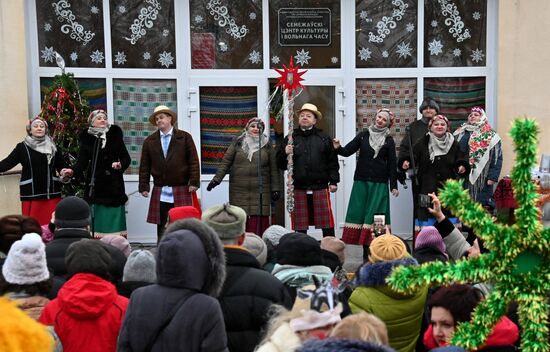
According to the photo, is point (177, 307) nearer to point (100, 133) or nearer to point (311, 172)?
point (311, 172)

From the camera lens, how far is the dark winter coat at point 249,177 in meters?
8.89

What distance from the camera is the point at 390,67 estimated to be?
33.6 ft

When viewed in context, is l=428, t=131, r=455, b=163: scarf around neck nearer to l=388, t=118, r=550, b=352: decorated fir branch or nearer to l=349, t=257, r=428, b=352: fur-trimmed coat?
l=349, t=257, r=428, b=352: fur-trimmed coat

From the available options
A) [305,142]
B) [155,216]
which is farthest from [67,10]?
[305,142]

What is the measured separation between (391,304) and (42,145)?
5.86 meters

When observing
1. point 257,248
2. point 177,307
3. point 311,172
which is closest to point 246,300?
point 177,307

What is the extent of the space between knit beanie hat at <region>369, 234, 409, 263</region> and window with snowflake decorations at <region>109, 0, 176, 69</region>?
21.3 ft

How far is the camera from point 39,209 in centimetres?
867

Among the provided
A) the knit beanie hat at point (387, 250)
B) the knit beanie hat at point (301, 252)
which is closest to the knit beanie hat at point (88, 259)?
the knit beanie hat at point (301, 252)

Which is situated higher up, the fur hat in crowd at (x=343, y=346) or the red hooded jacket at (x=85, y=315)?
the fur hat in crowd at (x=343, y=346)

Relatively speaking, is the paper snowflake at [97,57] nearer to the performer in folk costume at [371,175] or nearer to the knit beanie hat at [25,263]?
the performer in folk costume at [371,175]

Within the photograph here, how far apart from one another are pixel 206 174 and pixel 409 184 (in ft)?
8.90

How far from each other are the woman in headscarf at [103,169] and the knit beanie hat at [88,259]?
4934 mm

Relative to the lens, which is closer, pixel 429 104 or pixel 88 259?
pixel 88 259
